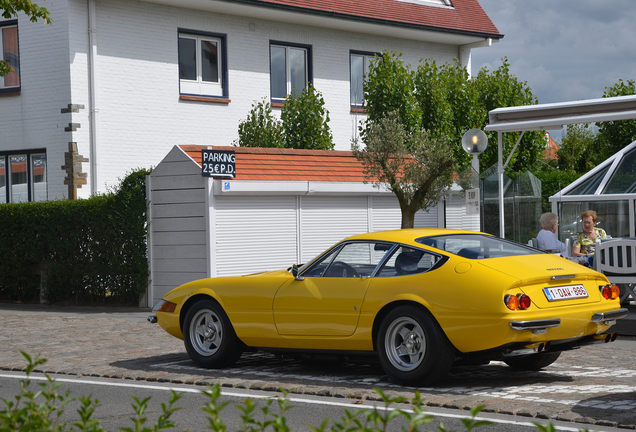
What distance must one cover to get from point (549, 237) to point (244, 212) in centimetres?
581

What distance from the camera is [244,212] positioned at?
52.7 feet

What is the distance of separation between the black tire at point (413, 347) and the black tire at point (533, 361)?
1.27 m

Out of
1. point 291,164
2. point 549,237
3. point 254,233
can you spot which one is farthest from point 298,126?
point 549,237

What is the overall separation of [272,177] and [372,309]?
9067 millimetres

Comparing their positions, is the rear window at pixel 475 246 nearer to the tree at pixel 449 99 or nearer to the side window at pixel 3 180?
the tree at pixel 449 99

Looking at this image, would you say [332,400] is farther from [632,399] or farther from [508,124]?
[508,124]

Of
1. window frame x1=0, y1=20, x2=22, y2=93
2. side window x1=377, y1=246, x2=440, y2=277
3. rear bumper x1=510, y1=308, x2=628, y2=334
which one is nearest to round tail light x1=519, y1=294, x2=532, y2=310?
rear bumper x1=510, y1=308, x2=628, y2=334

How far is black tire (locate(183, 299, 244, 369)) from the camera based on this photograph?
884 centimetres

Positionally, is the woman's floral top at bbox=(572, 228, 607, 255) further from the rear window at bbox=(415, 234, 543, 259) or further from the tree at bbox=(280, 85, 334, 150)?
the tree at bbox=(280, 85, 334, 150)

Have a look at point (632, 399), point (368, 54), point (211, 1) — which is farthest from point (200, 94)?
point (632, 399)

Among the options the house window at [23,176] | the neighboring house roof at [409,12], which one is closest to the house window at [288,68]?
the neighboring house roof at [409,12]

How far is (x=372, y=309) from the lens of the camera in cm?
773

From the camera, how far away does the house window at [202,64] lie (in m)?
22.5

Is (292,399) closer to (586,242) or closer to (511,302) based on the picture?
(511,302)
